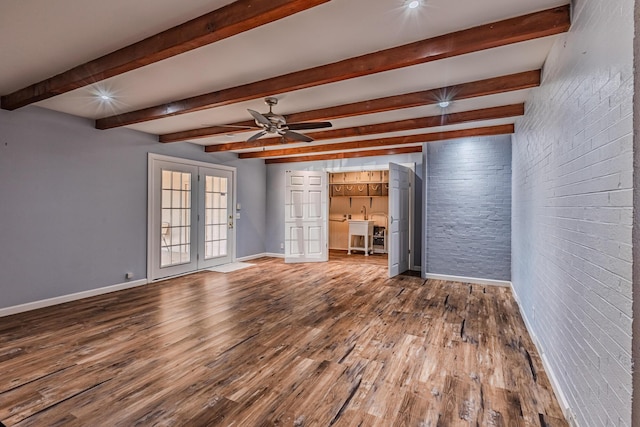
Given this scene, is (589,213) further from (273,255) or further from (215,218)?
(273,255)

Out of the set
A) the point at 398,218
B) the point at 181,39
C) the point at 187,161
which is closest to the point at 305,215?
the point at 398,218

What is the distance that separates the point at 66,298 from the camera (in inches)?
165

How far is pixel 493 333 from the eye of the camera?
318 cm

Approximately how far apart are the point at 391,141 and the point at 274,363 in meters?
4.38

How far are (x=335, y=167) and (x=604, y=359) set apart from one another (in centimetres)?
633

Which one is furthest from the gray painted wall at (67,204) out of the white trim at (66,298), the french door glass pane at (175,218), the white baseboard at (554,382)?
the white baseboard at (554,382)

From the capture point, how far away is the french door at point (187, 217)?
5.38m

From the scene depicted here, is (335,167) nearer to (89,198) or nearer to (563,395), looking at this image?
(89,198)

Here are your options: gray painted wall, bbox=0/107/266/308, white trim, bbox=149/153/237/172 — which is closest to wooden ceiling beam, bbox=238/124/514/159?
white trim, bbox=149/153/237/172

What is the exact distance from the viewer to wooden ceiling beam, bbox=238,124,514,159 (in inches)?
190

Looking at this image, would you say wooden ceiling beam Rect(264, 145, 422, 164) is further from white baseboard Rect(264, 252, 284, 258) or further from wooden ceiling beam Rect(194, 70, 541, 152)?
wooden ceiling beam Rect(194, 70, 541, 152)

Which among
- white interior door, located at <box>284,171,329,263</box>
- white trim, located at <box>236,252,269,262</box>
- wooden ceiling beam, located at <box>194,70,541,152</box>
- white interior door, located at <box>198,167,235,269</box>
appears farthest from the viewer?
white trim, located at <box>236,252,269,262</box>

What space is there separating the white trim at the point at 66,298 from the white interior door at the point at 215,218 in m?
1.44

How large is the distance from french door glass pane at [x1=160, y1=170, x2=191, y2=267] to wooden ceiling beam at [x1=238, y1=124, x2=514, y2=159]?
1761 millimetres
